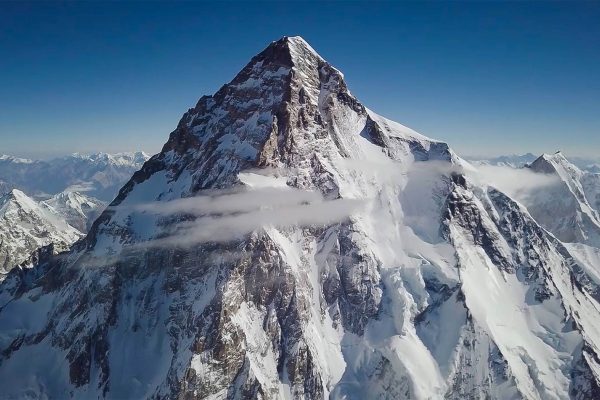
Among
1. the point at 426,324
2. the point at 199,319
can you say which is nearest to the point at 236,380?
the point at 199,319

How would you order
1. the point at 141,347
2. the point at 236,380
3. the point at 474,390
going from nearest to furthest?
the point at 236,380
the point at 474,390
the point at 141,347

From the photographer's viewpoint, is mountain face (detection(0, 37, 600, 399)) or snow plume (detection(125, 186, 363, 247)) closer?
mountain face (detection(0, 37, 600, 399))

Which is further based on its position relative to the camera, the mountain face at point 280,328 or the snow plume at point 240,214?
the snow plume at point 240,214

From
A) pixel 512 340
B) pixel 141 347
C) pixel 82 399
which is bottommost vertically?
pixel 82 399

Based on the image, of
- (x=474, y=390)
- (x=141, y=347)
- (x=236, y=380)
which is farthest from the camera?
(x=141, y=347)

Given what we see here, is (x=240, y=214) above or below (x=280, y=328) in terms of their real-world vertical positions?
above

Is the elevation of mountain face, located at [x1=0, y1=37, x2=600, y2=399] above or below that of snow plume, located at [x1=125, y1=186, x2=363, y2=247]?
below

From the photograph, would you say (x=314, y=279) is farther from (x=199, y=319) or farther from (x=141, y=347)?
(x=141, y=347)

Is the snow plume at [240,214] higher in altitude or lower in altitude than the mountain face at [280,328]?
higher

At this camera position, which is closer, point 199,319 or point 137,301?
point 199,319

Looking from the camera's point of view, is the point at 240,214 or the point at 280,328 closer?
the point at 280,328

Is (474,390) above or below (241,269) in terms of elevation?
below
